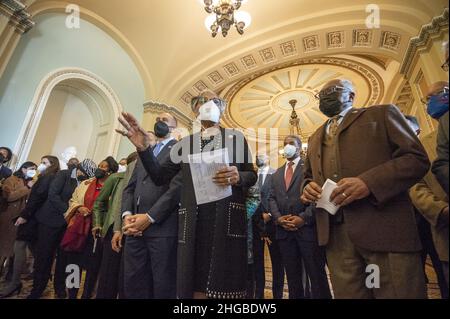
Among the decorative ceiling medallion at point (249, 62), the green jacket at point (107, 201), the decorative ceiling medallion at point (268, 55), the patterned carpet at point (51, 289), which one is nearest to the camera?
the green jacket at point (107, 201)

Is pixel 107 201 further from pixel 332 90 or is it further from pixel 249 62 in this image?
pixel 249 62

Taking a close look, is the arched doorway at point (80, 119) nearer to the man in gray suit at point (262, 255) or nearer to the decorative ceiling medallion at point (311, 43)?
the man in gray suit at point (262, 255)

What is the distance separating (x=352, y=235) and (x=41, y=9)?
5921 millimetres

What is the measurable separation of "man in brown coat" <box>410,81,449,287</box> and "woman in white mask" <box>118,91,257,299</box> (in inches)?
34.9

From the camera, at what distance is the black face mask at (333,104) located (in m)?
1.34

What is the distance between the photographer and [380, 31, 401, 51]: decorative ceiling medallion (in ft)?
16.0

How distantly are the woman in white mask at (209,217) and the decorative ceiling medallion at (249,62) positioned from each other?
5.36m

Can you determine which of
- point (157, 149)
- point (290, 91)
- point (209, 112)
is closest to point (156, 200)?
point (157, 149)

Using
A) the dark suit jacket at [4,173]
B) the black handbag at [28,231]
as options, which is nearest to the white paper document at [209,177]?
the black handbag at [28,231]

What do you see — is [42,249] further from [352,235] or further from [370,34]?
[370,34]

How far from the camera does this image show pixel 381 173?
103 centimetres

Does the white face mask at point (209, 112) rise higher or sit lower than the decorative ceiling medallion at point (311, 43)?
lower

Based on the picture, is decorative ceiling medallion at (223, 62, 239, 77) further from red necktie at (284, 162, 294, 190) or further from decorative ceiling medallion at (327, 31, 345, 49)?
red necktie at (284, 162, 294, 190)
